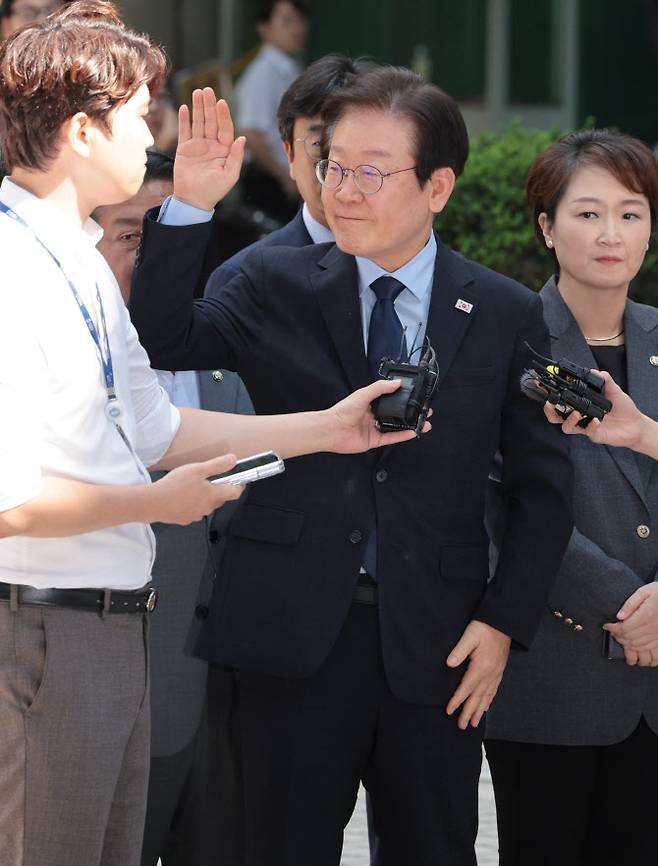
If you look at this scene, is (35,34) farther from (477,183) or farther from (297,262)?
(477,183)

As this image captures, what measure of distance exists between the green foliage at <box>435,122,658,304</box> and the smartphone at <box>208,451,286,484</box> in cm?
490

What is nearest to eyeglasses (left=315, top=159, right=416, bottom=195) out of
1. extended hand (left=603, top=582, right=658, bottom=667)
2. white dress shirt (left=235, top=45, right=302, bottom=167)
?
extended hand (left=603, top=582, right=658, bottom=667)

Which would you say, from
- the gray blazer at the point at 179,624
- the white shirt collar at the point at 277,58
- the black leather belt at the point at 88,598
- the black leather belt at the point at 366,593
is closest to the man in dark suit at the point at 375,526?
the black leather belt at the point at 366,593

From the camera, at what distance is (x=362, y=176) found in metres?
3.72

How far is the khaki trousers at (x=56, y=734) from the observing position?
2936mm

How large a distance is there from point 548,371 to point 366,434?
43 centimetres

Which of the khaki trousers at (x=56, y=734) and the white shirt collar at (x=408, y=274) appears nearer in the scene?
the khaki trousers at (x=56, y=734)

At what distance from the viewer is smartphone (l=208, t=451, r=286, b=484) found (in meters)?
3.04

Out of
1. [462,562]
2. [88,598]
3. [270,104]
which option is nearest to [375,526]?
[462,562]

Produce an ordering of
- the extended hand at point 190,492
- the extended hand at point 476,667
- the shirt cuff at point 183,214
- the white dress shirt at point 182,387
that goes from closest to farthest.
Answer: the extended hand at point 190,492
the shirt cuff at point 183,214
the extended hand at point 476,667
the white dress shirt at point 182,387

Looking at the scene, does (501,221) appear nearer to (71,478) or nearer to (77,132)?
(77,132)

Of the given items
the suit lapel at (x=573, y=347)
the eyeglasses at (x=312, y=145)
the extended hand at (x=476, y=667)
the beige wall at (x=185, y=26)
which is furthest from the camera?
the beige wall at (x=185, y=26)

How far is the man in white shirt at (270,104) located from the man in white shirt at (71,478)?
6.96m

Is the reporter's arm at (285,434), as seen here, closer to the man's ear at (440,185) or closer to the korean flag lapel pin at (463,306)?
the korean flag lapel pin at (463,306)
